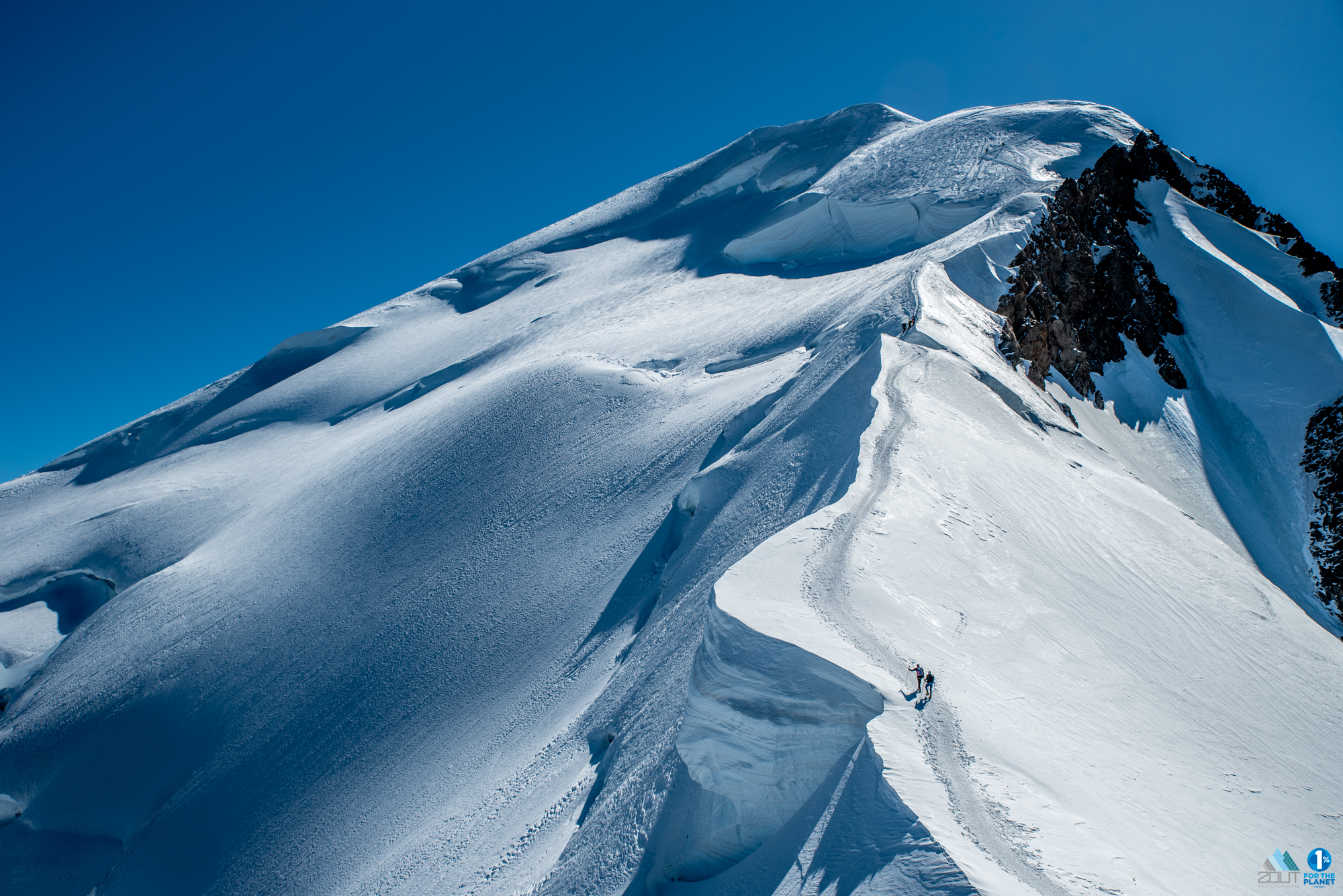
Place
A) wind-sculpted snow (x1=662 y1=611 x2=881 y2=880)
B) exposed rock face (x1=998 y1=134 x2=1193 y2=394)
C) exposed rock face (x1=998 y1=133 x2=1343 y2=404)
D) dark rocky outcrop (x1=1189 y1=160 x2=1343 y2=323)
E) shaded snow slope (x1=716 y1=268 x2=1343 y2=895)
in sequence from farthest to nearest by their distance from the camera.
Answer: dark rocky outcrop (x1=1189 y1=160 x2=1343 y2=323)
exposed rock face (x1=998 y1=133 x2=1343 y2=404)
exposed rock face (x1=998 y1=134 x2=1193 y2=394)
wind-sculpted snow (x1=662 y1=611 x2=881 y2=880)
shaded snow slope (x1=716 y1=268 x2=1343 y2=895)

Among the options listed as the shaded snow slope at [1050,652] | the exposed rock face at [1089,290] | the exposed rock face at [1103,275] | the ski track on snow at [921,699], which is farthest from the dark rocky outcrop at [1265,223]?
the ski track on snow at [921,699]

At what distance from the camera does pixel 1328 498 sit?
939 inches

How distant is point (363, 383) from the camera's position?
41.2 meters

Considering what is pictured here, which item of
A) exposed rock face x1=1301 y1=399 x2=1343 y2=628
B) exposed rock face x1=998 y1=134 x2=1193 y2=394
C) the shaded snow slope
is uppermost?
exposed rock face x1=998 y1=134 x2=1193 y2=394

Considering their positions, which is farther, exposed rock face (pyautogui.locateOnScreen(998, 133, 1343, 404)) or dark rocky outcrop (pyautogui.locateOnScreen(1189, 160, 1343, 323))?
dark rocky outcrop (pyautogui.locateOnScreen(1189, 160, 1343, 323))

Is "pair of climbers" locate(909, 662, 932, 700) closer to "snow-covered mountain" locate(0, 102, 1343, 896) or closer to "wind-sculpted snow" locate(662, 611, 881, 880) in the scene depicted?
"snow-covered mountain" locate(0, 102, 1343, 896)

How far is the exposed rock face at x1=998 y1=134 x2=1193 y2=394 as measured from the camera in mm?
24750

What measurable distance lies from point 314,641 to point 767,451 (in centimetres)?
1491

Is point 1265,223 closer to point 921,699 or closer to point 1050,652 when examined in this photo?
point 1050,652

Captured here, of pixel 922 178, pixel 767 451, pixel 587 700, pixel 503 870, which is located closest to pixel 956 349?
pixel 767 451

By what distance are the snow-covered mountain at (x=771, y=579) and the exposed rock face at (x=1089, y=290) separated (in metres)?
0.19

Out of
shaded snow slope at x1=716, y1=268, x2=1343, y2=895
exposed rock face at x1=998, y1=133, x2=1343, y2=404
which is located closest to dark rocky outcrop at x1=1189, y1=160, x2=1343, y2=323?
exposed rock face at x1=998, y1=133, x2=1343, y2=404

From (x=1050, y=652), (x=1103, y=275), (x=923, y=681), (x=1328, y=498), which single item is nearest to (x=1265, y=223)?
(x=1103, y=275)

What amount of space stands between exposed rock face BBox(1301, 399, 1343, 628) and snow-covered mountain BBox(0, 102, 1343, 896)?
0.44ft
